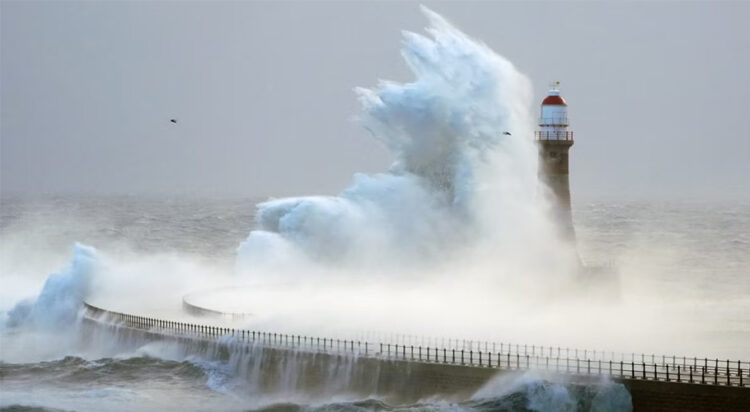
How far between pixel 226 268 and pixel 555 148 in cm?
2732

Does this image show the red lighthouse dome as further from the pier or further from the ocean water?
the pier

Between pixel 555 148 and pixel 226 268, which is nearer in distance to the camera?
pixel 555 148

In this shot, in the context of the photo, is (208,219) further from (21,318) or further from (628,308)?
(628,308)

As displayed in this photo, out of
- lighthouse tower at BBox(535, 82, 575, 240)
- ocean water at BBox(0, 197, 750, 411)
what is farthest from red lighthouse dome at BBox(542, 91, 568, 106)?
ocean water at BBox(0, 197, 750, 411)

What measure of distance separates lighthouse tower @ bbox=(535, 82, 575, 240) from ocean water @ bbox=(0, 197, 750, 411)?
5.79 meters

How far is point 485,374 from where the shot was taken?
3941 cm

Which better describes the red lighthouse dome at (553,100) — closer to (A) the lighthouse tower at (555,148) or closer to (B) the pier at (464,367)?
(A) the lighthouse tower at (555,148)

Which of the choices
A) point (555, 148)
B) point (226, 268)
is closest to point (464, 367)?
point (555, 148)

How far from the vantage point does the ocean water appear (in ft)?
138

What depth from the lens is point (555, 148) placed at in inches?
2165

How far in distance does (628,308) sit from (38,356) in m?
22.1

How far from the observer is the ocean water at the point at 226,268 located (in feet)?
138

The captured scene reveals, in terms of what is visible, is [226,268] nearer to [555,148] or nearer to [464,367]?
[555,148]

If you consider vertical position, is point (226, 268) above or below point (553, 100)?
below
